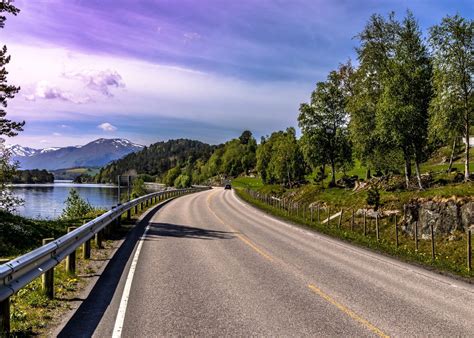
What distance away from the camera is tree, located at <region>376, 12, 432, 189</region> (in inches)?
1192

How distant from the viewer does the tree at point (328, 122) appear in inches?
1961

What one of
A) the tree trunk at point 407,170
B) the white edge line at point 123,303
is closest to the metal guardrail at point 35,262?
the white edge line at point 123,303

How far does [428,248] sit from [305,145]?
3072 centimetres

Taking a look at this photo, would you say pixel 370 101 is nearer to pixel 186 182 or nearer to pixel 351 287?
pixel 351 287

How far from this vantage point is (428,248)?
70.4ft

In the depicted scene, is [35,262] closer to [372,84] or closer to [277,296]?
[277,296]

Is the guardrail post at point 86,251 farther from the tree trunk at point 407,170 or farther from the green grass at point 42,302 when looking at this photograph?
the tree trunk at point 407,170

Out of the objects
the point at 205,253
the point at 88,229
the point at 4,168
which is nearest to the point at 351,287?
the point at 205,253

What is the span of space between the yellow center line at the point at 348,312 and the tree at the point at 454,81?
2243 centimetres

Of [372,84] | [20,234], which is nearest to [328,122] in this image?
[372,84]

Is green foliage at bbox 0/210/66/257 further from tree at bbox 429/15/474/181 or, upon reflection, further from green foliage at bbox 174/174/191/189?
green foliage at bbox 174/174/191/189

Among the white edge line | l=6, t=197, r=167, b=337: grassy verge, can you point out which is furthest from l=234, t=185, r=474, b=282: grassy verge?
l=6, t=197, r=167, b=337: grassy verge

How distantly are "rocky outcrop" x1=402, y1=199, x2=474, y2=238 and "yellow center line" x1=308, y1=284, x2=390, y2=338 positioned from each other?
15498 millimetres

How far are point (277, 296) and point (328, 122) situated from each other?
44190 mm
